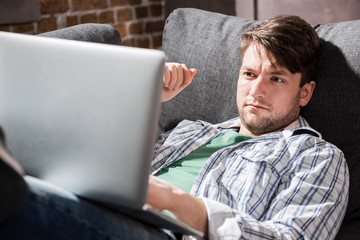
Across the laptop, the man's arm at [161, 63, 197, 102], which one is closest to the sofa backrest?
the man's arm at [161, 63, 197, 102]

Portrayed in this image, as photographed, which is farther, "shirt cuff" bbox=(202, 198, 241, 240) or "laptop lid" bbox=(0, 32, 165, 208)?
"shirt cuff" bbox=(202, 198, 241, 240)

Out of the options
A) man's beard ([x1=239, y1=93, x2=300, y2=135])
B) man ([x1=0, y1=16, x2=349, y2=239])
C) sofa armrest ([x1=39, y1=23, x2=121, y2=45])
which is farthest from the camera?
sofa armrest ([x1=39, y1=23, x2=121, y2=45])

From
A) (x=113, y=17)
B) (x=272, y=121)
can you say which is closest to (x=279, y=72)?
(x=272, y=121)

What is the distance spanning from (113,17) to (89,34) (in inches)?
51.1

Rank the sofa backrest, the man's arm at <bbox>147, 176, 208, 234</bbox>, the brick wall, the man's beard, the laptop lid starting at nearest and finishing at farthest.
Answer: the laptop lid
the man's arm at <bbox>147, 176, 208, 234</bbox>
the sofa backrest
the man's beard
the brick wall

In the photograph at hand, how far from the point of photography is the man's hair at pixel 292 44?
1.46 m

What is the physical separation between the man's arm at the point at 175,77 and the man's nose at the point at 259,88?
0.64 feet

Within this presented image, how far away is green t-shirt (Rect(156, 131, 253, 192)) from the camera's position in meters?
1.49

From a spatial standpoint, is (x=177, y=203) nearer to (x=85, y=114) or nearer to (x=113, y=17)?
(x=85, y=114)

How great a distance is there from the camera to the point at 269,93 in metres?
1.48

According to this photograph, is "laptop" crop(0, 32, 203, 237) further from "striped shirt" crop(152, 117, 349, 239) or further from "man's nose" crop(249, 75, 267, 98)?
"man's nose" crop(249, 75, 267, 98)

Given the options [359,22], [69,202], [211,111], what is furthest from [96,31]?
[69,202]

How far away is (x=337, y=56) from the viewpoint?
1450 millimetres

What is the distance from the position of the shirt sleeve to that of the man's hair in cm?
29
